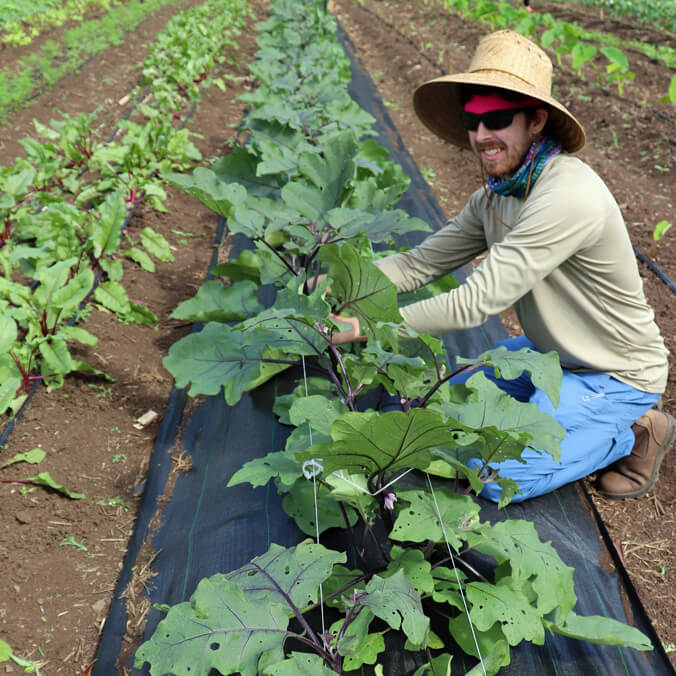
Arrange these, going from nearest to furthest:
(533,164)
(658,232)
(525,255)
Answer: (525,255) < (533,164) < (658,232)

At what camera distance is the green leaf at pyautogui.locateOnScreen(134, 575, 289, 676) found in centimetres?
123

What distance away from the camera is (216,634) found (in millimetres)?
1263

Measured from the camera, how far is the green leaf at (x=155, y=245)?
3.45 metres

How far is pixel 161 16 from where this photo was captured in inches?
466

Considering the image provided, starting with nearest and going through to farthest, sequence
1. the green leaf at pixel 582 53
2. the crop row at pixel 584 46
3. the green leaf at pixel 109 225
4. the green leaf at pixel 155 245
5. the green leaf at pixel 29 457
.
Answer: the green leaf at pixel 29 457 < the green leaf at pixel 109 225 < the green leaf at pixel 155 245 < the crop row at pixel 584 46 < the green leaf at pixel 582 53

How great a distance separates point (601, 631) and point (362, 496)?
0.63 meters

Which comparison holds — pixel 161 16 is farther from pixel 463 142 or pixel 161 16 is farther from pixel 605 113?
pixel 463 142

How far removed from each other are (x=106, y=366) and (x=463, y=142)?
1.79 m

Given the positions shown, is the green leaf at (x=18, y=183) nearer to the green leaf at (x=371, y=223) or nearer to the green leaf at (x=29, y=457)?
the green leaf at (x=29, y=457)

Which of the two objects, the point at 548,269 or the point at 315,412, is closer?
the point at 315,412

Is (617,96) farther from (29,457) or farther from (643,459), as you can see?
(29,457)

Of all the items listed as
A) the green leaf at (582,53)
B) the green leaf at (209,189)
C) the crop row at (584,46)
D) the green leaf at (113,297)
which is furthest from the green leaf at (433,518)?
the green leaf at (582,53)

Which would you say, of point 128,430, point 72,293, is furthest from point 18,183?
point 128,430

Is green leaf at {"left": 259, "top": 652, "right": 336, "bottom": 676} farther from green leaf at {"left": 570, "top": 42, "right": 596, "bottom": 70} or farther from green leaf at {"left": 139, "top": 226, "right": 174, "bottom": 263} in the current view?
green leaf at {"left": 570, "top": 42, "right": 596, "bottom": 70}
